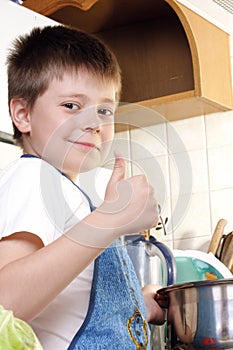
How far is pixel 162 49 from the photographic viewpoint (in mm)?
2354

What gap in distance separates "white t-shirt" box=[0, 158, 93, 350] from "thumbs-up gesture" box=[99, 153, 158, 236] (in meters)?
0.08

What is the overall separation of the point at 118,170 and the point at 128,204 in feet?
0.16

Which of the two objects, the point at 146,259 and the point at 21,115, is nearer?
the point at 21,115

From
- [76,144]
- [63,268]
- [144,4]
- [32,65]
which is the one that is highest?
[144,4]

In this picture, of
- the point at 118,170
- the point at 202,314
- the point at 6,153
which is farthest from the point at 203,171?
the point at 118,170

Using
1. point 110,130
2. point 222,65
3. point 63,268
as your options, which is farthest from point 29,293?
point 222,65

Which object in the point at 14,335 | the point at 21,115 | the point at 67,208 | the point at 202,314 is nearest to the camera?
the point at 14,335

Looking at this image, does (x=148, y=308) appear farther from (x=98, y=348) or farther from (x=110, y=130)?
(x=110, y=130)

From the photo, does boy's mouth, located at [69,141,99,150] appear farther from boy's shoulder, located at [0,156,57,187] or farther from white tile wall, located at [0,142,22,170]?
white tile wall, located at [0,142,22,170]

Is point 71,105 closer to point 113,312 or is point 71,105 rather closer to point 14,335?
point 113,312

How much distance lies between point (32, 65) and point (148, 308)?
0.44 metres

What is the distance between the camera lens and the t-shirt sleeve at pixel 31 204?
859mm

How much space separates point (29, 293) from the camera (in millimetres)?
822

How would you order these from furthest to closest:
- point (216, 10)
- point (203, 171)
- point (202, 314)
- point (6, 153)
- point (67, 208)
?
point (203, 171), point (216, 10), point (6, 153), point (202, 314), point (67, 208)
